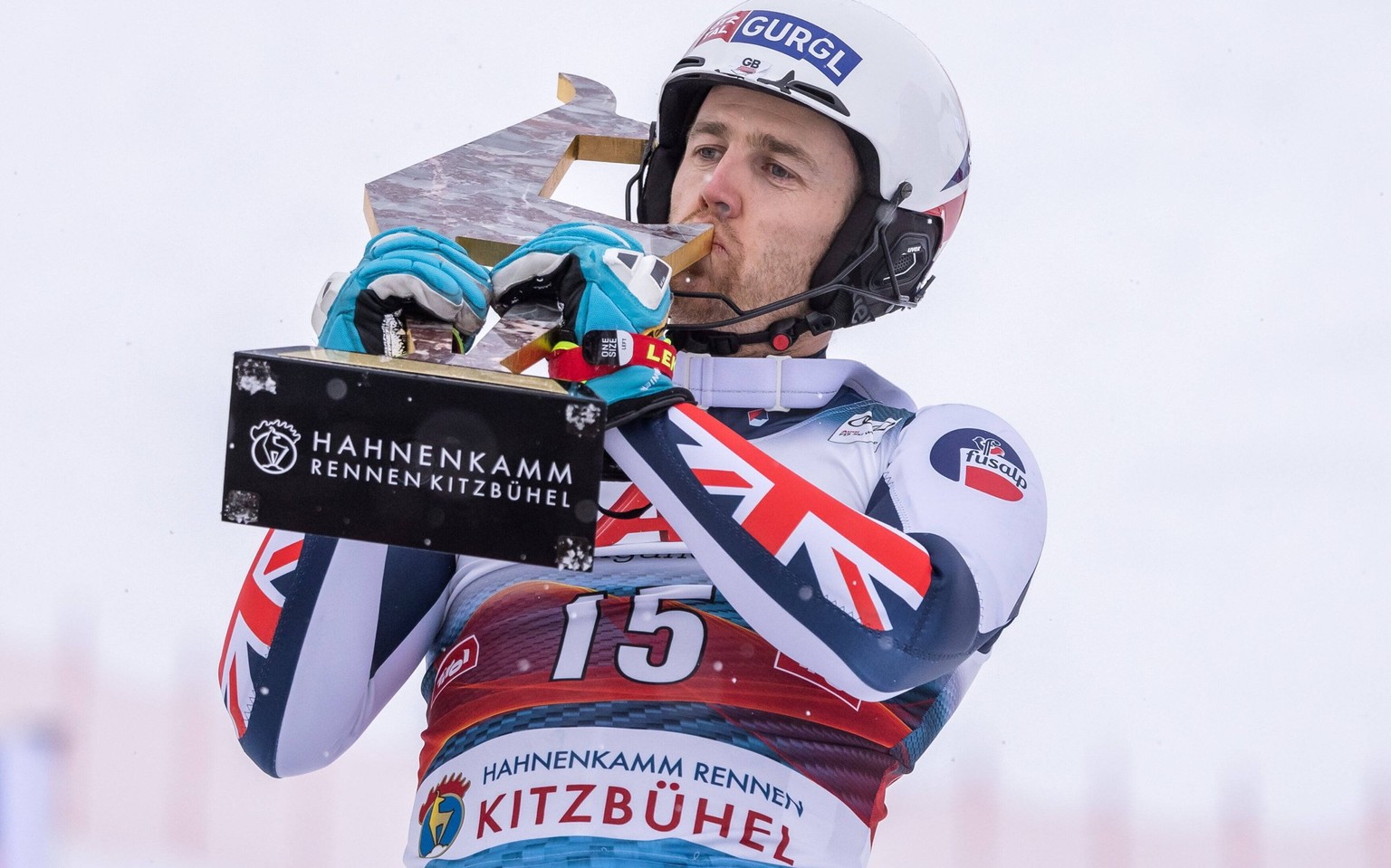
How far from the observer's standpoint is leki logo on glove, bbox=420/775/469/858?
189 centimetres

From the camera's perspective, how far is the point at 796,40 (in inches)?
91.5

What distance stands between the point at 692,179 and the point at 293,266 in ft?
4.53

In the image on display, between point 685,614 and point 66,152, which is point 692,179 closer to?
point 685,614

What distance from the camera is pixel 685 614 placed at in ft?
6.47

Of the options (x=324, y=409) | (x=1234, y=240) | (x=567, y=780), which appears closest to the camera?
(x=324, y=409)

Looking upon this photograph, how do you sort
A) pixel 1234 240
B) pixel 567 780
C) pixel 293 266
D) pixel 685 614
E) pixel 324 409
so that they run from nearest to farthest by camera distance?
pixel 324 409 → pixel 567 780 → pixel 685 614 → pixel 293 266 → pixel 1234 240

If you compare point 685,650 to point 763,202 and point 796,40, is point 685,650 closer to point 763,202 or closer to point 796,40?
point 763,202

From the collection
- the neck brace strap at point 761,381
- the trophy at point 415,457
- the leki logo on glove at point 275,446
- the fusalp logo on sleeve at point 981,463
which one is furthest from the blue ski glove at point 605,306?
the neck brace strap at point 761,381

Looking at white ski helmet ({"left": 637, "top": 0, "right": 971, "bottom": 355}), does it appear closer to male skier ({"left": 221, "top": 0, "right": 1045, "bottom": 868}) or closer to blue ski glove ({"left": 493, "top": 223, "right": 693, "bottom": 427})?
male skier ({"left": 221, "top": 0, "right": 1045, "bottom": 868})

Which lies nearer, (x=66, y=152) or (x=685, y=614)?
(x=685, y=614)

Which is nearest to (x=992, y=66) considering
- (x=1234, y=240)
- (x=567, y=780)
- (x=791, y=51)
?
(x=1234, y=240)

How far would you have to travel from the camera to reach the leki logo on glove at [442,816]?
1.89m

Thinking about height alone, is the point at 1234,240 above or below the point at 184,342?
above

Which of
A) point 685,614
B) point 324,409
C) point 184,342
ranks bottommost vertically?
point 685,614
